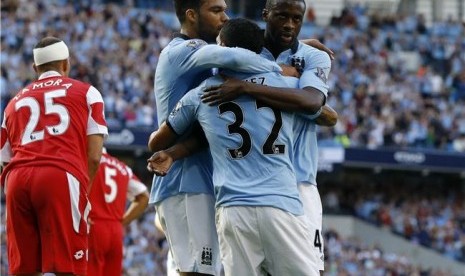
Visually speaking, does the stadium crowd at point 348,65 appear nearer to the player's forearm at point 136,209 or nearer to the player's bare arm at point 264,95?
the player's forearm at point 136,209

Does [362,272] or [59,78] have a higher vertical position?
[59,78]

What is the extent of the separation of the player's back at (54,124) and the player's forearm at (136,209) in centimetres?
320

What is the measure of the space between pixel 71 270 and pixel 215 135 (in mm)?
1880

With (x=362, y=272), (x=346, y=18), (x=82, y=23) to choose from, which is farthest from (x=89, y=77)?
(x=346, y=18)

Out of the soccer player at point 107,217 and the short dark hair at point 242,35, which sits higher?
the short dark hair at point 242,35

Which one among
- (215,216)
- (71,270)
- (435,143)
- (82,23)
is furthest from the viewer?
(435,143)

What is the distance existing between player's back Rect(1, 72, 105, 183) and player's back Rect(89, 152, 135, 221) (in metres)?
2.69

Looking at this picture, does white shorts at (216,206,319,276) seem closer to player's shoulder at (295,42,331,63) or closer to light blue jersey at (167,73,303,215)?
light blue jersey at (167,73,303,215)

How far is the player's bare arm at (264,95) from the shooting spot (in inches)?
266

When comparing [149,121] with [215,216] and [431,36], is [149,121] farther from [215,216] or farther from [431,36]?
[215,216]

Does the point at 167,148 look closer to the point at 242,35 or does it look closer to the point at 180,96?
the point at 180,96

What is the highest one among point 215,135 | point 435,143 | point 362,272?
point 215,135

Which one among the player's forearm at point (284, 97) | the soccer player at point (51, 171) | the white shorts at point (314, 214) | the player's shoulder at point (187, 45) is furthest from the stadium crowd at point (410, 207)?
the player's forearm at point (284, 97)

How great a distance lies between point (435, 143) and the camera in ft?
106
